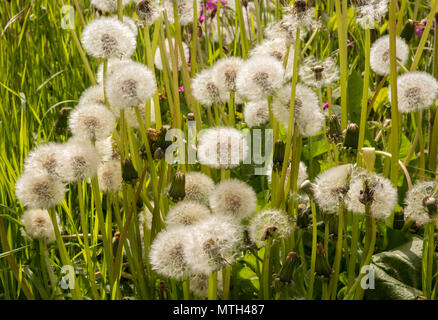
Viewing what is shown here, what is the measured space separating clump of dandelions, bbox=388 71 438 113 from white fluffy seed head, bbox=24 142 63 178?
2.51ft

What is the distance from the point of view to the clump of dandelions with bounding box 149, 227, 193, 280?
94cm

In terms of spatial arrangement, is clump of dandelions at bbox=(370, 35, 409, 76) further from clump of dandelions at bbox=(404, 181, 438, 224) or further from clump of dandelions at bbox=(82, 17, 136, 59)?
clump of dandelions at bbox=(82, 17, 136, 59)

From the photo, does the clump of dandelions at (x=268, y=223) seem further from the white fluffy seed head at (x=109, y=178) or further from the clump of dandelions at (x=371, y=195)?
the white fluffy seed head at (x=109, y=178)

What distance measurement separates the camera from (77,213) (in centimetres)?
170

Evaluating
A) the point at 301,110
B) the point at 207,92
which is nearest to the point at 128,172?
the point at 207,92

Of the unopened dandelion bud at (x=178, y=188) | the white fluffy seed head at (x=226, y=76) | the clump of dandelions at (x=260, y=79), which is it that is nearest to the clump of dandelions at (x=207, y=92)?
the white fluffy seed head at (x=226, y=76)

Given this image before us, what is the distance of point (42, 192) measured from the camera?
1.02 meters

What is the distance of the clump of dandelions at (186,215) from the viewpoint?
1027mm

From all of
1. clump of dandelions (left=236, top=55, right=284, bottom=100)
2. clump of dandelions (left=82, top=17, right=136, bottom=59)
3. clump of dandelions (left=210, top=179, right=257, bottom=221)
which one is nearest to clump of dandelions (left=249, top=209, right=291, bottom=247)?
clump of dandelions (left=210, top=179, right=257, bottom=221)

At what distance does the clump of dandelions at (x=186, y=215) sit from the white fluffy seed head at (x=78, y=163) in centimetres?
17

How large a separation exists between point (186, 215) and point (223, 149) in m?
0.16

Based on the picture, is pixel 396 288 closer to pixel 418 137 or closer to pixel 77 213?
pixel 418 137
